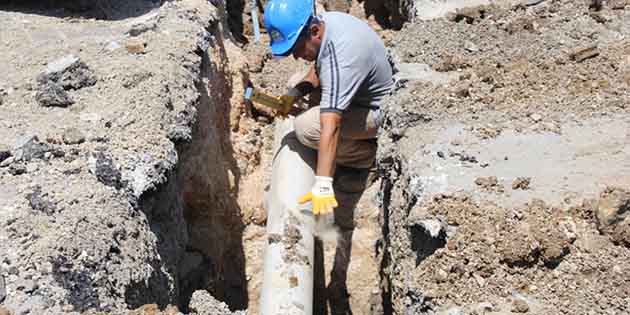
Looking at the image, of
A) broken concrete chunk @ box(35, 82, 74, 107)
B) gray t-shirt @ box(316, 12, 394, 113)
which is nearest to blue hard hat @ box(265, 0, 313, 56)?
gray t-shirt @ box(316, 12, 394, 113)

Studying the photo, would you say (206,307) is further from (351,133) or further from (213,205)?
(351,133)

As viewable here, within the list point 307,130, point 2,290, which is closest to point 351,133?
point 307,130

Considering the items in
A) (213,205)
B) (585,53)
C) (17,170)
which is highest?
(585,53)

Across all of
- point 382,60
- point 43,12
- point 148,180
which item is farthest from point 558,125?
point 43,12

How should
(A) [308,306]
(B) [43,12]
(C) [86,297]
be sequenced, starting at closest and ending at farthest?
(C) [86,297] < (A) [308,306] < (B) [43,12]

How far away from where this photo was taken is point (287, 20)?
4.30 m

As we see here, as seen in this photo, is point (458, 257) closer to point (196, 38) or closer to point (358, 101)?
point (358, 101)

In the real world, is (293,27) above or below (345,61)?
above

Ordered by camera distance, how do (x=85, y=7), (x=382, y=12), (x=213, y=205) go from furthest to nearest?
(x=382, y=12) < (x=85, y=7) < (x=213, y=205)

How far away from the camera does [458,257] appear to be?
10.3 feet

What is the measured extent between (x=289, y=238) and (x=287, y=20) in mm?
1396

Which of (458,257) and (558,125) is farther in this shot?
(558,125)

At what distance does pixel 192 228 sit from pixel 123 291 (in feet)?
5.97

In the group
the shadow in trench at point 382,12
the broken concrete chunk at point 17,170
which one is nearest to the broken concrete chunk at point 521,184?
the broken concrete chunk at point 17,170
